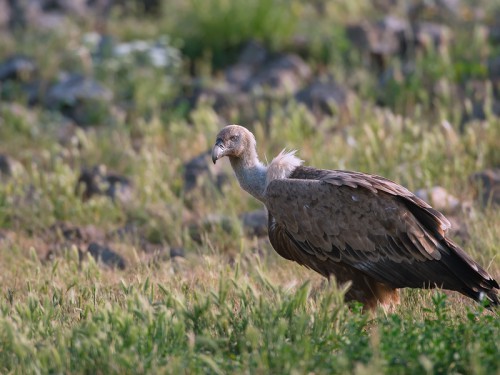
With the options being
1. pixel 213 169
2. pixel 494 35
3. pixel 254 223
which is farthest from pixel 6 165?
pixel 494 35

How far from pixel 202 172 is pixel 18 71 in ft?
16.7

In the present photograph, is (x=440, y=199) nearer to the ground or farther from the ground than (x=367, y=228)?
nearer to the ground

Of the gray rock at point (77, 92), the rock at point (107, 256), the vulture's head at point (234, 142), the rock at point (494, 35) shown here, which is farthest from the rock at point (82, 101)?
the vulture's head at point (234, 142)

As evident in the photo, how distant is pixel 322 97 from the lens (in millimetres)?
12445

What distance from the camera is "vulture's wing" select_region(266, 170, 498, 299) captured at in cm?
616

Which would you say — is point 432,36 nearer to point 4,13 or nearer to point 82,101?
point 82,101

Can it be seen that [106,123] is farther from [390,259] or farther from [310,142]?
[390,259]

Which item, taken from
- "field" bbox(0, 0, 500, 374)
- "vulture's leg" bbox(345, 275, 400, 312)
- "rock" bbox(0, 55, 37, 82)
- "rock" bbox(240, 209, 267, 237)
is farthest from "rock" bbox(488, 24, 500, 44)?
"vulture's leg" bbox(345, 275, 400, 312)

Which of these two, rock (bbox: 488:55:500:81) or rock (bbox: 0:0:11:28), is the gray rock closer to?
rock (bbox: 0:0:11:28)

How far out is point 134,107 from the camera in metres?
13.3

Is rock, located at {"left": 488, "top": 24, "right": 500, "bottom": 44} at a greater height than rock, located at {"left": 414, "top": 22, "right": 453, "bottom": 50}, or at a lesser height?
greater

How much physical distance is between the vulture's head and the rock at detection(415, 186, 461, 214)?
7.64 feet

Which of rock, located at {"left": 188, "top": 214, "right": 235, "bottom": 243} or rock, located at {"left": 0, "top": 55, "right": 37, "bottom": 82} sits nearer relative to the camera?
rock, located at {"left": 188, "top": 214, "right": 235, "bottom": 243}

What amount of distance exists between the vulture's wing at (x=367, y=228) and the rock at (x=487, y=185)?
8.82ft
